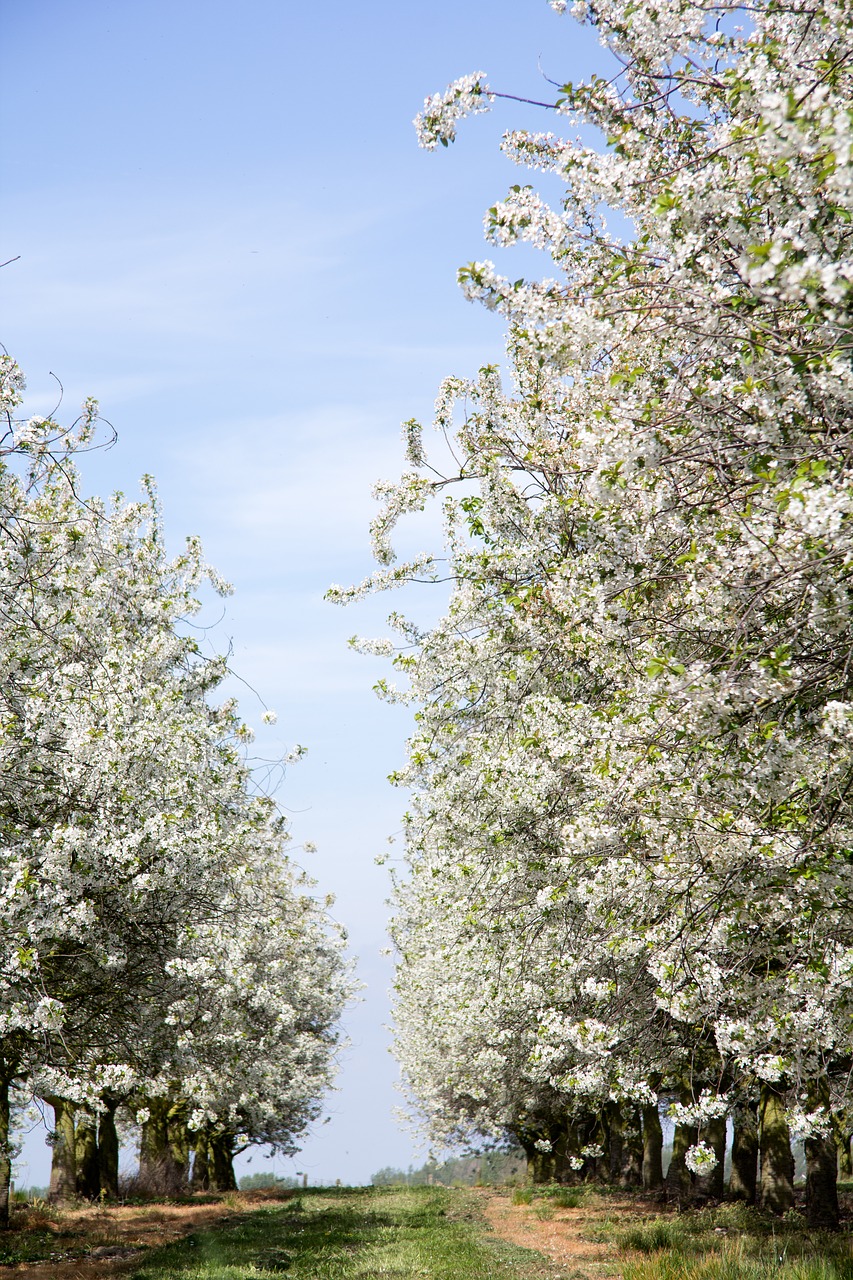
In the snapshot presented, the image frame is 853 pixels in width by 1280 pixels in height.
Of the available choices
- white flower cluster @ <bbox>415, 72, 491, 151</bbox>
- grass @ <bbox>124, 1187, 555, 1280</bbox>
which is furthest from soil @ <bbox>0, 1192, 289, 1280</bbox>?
white flower cluster @ <bbox>415, 72, 491, 151</bbox>

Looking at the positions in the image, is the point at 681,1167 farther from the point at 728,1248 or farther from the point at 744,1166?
the point at 728,1248

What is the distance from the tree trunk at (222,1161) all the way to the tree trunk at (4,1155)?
634 inches

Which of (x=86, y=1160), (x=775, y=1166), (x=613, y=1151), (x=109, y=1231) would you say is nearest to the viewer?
(x=775, y=1166)

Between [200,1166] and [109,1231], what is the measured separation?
20287 mm

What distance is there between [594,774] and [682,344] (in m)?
4.00

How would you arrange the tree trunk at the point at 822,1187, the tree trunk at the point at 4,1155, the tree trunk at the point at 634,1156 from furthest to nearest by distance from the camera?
the tree trunk at the point at 634,1156 < the tree trunk at the point at 822,1187 < the tree trunk at the point at 4,1155

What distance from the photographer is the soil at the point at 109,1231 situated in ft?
50.2

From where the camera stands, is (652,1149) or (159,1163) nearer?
(652,1149)

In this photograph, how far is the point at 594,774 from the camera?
31.3 feet

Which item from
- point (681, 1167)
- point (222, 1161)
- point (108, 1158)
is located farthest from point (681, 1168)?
point (222, 1161)

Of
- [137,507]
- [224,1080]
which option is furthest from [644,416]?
[224,1080]

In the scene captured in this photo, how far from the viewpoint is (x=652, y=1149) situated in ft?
86.7

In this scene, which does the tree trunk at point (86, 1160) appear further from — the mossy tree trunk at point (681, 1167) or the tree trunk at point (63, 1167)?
the mossy tree trunk at point (681, 1167)

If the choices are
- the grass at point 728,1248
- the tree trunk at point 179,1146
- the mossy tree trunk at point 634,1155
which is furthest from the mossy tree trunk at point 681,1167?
the tree trunk at point 179,1146
